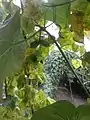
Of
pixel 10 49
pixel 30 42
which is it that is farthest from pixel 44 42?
pixel 10 49

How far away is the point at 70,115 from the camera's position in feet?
1.34

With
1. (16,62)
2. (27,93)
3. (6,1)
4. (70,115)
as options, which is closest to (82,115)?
(70,115)

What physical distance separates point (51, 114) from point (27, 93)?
28 centimetres

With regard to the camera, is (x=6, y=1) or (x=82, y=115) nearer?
(x=82, y=115)

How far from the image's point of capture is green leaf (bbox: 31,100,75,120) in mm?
404

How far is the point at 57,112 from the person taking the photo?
1.35 ft

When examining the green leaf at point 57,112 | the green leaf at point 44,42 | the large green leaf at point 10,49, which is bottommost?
the green leaf at point 57,112

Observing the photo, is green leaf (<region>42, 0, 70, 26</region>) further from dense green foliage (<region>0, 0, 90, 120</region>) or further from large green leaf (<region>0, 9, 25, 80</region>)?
large green leaf (<region>0, 9, 25, 80</region>)

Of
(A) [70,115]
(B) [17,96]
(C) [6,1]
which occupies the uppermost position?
(C) [6,1]

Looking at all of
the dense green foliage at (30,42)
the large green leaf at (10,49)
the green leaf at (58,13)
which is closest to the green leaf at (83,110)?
the dense green foliage at (30,42)

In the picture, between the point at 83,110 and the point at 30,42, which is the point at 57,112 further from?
the point at 30,42

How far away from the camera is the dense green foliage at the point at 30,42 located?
0.48 m

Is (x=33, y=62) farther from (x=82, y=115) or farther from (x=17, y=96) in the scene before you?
(x=82, y=115)

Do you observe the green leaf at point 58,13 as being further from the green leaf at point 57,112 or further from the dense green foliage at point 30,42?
the green leaf at point 57,112
